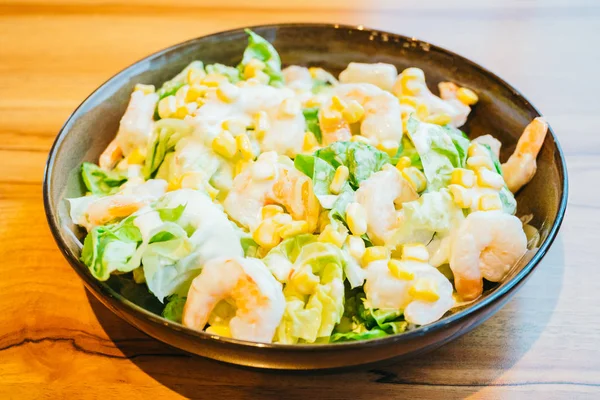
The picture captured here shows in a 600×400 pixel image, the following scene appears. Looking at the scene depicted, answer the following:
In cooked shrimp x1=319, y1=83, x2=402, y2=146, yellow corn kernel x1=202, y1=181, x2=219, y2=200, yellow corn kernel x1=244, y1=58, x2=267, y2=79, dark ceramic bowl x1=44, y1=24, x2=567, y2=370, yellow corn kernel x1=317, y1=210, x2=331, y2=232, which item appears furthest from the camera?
yellow corn kernel x1=244, y1=58, x2=267, y2=79

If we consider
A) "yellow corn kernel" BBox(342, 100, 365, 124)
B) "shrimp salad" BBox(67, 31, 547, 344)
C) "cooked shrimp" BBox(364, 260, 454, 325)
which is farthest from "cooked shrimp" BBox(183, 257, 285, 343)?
"yellow corn kernel" BBox(342, 100, 365, 124)

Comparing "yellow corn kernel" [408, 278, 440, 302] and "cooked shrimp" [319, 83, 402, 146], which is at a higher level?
"cooked shrimp" [319, 83, 402, 146]

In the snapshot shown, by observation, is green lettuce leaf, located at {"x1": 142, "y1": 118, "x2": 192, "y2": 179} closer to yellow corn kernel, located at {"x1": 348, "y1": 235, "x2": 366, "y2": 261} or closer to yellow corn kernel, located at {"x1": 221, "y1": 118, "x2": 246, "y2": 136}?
yellow corn kernel, located at {"x1": 221, "y1": 118, "x2": 246, "y2": 136}

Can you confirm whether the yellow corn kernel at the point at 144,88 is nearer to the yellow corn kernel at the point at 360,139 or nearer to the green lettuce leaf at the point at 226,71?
the green lettuce leaf at the point at 226,71

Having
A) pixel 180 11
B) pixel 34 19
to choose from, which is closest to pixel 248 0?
pixel 180 11

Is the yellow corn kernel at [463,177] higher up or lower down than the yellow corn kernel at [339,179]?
higher up

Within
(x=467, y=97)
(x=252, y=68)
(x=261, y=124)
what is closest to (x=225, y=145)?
(x=261, y=124)

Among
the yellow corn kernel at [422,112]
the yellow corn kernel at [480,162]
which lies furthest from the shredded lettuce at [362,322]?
the yellow corn kernel at [422,112]
